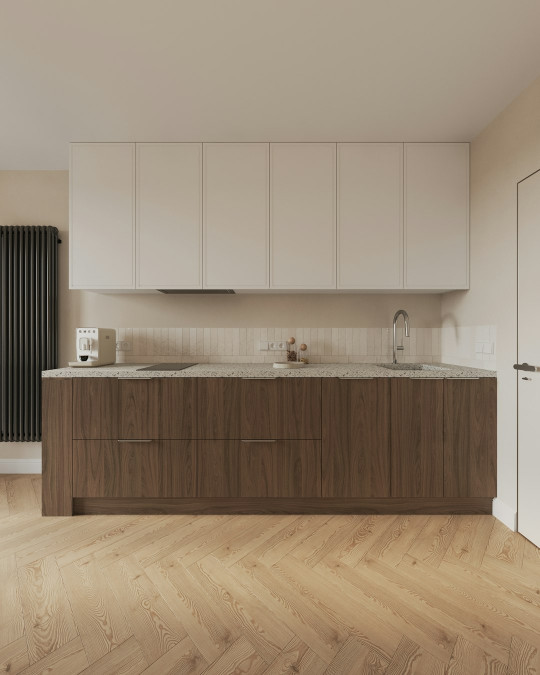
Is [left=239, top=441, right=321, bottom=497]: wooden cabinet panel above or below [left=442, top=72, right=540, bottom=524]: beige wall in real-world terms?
below

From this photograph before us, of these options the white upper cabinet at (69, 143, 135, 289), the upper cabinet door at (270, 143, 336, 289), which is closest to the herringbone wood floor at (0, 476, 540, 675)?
the white upper cabinet at (69, 143, 135, 289)

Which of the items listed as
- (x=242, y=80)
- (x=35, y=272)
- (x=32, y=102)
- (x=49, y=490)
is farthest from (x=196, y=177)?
(x=49, y=490)

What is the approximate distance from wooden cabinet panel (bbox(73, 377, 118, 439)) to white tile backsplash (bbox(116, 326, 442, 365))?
29.8 inches

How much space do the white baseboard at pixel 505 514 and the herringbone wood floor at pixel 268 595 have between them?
0.07 m

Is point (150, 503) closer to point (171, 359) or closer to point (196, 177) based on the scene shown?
point (171, 359)

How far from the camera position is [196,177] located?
9.45 ft

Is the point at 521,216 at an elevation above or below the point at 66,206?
below

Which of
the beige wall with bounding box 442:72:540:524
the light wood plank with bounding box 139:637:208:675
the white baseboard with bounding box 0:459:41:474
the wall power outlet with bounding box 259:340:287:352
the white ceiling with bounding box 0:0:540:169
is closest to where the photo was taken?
the light wood plank with bounding box 139:637:208:675

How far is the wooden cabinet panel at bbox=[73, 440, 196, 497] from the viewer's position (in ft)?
8.52

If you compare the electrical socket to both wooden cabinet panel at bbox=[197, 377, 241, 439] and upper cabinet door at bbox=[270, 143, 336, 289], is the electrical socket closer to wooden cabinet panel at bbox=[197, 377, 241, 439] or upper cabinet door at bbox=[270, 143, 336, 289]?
wooden cabinet panel at bbox=[197, 377, 241, 439]

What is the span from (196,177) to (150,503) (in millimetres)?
2225

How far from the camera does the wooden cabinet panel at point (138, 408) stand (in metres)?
2.60

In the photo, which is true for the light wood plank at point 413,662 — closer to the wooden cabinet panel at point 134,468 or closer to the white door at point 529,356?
the white door at point 529,356

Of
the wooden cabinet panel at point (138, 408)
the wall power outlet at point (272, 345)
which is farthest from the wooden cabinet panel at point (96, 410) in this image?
the wall power outlet at point (272, 345)
